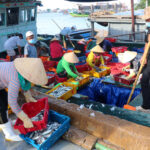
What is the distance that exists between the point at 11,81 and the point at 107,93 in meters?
3.17

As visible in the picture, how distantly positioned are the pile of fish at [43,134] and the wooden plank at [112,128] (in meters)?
0.41

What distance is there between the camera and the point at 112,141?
2492 millimetres

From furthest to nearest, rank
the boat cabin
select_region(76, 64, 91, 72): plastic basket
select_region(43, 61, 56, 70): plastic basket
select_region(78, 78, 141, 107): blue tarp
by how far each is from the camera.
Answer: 1. the boat cabin
2. select_region(43, 61, 56, 70): plastic basket
3. select_region(76, 64, 91, 72): plastic basket
4. select_region(78, 78, 141, 107): blue tarp

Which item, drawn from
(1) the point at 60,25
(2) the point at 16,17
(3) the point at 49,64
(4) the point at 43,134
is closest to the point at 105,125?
(4) the point at 43,134

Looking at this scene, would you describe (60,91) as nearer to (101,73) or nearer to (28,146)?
(28,146)

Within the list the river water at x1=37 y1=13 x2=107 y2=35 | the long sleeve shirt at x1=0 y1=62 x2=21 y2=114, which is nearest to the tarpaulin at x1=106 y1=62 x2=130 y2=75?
the long sleeve shirt at x1=0 y1=62 x2=21 y2=114

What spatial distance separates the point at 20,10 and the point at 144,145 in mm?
9829

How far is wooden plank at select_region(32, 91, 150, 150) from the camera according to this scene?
2285mm

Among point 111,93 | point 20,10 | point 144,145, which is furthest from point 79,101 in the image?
point 20,10

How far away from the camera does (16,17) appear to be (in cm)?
998

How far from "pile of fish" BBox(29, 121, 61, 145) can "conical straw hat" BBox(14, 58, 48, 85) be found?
0.69 meters

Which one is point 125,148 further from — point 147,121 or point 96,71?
point 96,71

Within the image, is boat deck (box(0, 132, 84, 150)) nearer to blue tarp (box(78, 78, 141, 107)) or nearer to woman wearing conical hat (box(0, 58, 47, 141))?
woman wearing conical hat (box(0, 58, 47, 141))

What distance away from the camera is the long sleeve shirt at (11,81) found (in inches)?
88.2
